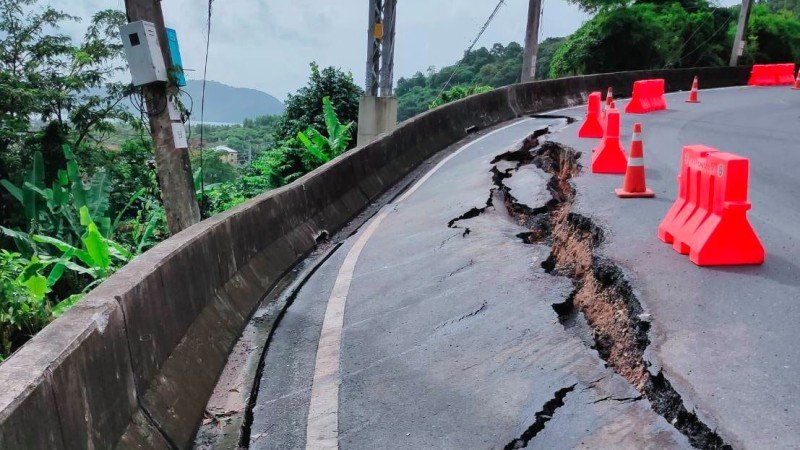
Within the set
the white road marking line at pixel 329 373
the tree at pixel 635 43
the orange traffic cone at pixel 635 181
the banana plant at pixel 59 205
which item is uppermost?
the tree at pixel 635 43

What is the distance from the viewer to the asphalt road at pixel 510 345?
11.2 feet

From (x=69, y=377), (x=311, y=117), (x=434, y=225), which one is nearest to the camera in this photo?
(x=69, y=377)

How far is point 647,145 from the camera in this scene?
36.7ft

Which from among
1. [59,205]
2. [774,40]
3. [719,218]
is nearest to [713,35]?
[774,40]

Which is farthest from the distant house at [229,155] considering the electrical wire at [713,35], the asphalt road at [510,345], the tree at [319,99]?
the electrical wire at [713,35]

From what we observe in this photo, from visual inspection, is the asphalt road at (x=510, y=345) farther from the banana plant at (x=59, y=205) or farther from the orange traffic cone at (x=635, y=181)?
the banana plant at (x=59, y=205)

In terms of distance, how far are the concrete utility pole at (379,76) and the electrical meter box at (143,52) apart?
361 inches

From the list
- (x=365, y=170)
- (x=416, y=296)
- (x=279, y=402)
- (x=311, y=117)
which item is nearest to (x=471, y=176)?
(x=365, y=170)

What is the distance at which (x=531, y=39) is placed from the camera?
74.4ft

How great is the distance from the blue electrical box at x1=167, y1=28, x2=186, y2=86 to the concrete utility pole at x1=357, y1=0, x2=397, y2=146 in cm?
875

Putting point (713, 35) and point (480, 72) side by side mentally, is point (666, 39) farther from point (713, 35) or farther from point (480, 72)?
point (480, 72)

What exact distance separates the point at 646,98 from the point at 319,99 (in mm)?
9198

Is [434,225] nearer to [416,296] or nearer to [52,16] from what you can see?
[416,296]

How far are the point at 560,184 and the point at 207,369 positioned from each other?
19.0 feet
